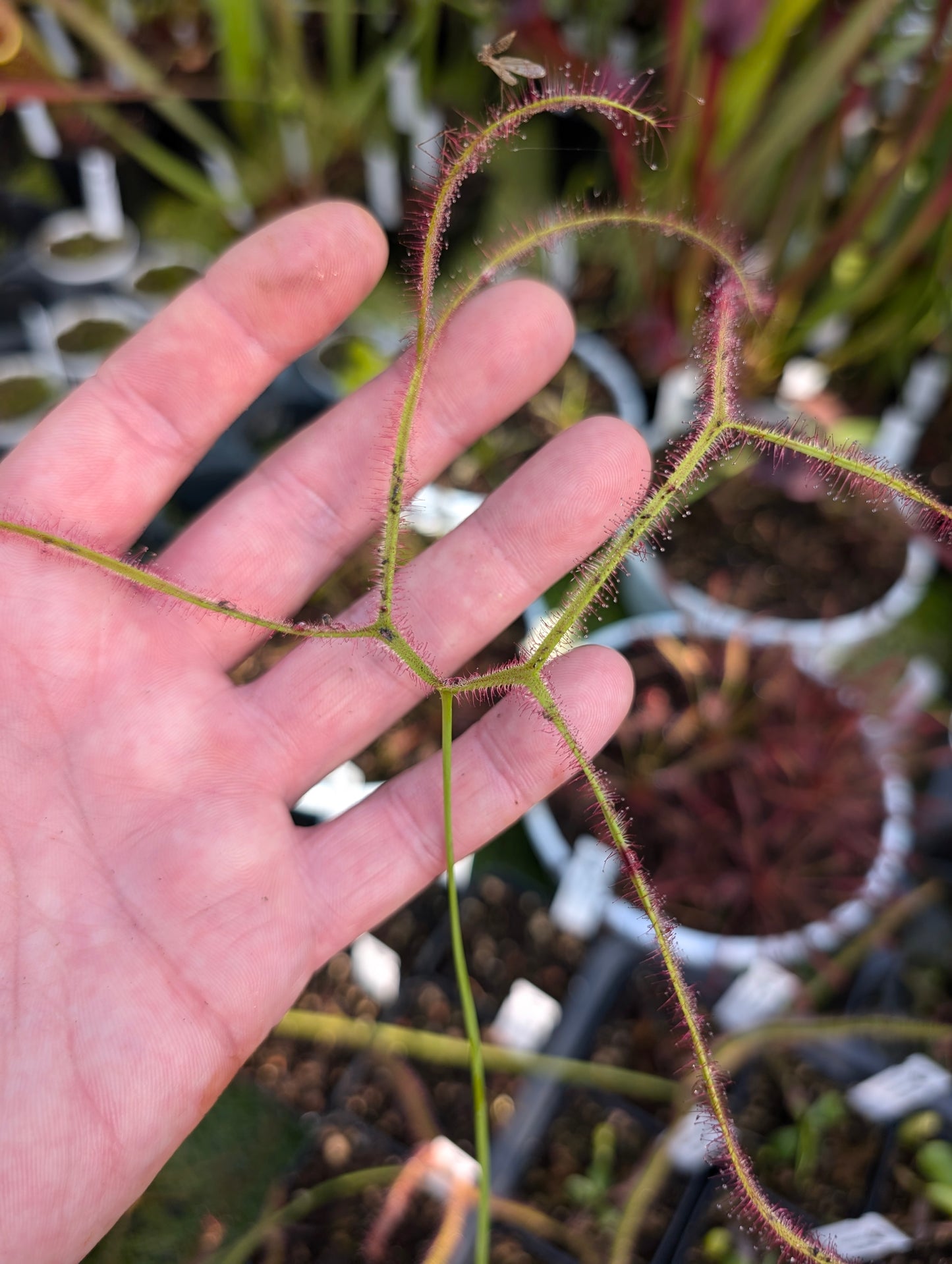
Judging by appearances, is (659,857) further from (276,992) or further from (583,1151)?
(276,992)

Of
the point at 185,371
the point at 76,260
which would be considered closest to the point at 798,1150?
the point at 185,371

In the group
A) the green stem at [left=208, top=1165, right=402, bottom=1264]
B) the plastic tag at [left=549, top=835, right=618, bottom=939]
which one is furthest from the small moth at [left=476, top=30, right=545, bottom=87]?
the green stem at [left=208, top=1165, right=402, bottom=1264]

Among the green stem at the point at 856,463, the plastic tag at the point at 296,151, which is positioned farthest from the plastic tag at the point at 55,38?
the green stem at the point at 856,463

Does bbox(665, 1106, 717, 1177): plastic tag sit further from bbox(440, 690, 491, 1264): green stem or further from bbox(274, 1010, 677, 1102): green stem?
bbox(440, 690, 491, 1264): green stem

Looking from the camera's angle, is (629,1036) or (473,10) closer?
(629,1036)

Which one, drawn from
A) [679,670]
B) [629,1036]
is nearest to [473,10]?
[679,670]

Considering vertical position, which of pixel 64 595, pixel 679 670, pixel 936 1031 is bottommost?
pixel 936 1031

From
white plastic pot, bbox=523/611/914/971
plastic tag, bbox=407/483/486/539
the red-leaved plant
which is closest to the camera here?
the red-leaved plant
